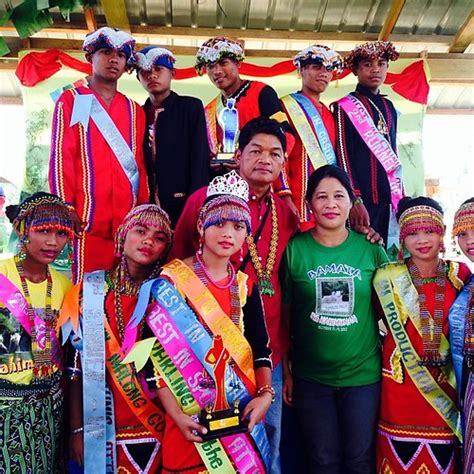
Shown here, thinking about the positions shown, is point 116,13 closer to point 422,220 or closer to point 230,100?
point 230,100

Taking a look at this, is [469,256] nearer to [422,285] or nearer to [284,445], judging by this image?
[422,285]

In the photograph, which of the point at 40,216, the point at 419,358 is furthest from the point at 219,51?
the point at 419,358

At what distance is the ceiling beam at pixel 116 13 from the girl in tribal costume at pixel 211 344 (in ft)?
9.74

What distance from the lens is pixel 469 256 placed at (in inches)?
96.7

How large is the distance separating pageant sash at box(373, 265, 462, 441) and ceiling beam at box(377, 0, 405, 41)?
306cm

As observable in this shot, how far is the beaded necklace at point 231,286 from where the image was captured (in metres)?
2.16

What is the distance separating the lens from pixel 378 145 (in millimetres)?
3527

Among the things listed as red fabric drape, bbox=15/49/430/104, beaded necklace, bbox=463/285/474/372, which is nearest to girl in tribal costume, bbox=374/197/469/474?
beaded necklace, bbox=463/285/474/372

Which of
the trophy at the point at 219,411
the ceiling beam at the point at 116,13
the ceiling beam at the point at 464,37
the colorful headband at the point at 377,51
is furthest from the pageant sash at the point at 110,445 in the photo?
the ceiling beam at the point at 464,37

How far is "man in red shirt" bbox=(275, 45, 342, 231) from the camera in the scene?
3428 mm

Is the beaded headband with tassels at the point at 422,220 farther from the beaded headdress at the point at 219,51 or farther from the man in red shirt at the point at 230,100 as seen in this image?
the beaded headdress at the point at 219,51

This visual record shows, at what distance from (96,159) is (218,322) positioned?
4.84 feet

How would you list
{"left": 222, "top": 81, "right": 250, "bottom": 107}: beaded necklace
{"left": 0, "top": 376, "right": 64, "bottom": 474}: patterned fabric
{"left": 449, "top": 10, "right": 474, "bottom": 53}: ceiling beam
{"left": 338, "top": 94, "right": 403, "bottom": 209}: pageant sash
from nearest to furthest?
{"left": 0, "top": 376, "right": 64, "bottom": 474}: patterned fabric → {"left": 222, "top": 81, "right": 250, "bottom": 107}: beaded necklace → {"left": 338, "top": 94, "right": 403, "bottom": 209}: pageant sash → {"left": 449, "top": 10, "right": 474, "bottom": 53}: ceiling beam

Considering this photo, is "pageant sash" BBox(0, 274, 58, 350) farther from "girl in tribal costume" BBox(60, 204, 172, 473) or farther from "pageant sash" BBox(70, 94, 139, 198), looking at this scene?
"pageant sash" BBox(70, 94, 139, 198)
